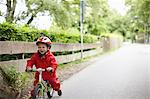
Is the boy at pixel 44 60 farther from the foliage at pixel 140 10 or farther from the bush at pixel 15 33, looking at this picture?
the foliage at pixel 140 10

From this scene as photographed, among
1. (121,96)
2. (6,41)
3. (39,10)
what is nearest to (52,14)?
(39,10)

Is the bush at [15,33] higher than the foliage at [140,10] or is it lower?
lower

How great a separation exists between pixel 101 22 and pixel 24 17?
114 ft

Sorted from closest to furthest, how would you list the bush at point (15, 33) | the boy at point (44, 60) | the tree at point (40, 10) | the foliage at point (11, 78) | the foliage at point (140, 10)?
the boy at point (44, 60) → the foliage at point (11, 78) → the bush at point (15, 33) → the tree at point (40, 10) → the foliage at point (140, 10)

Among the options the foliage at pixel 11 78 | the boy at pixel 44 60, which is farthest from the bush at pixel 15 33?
the boy at pixel 44 60

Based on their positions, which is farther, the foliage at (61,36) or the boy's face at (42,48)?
the foliage at (61,36)

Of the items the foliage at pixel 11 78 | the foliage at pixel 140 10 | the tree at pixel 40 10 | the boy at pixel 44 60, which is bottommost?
the foliage at pixel 11 78

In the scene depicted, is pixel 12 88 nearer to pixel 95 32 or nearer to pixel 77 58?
pixel 77 58

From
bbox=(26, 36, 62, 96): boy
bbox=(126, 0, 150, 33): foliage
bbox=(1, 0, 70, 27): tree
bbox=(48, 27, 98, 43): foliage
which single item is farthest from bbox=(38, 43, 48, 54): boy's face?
bbox=(126, 0, 150, 33): foliage

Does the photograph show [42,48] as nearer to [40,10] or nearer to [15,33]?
[15,33]

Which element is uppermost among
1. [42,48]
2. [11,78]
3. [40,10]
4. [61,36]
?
[40,10]

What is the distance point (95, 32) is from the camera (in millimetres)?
52125

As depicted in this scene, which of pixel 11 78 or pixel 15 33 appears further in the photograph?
pixel 15 33

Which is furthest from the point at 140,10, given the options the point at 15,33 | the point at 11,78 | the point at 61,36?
the point at 11,78
